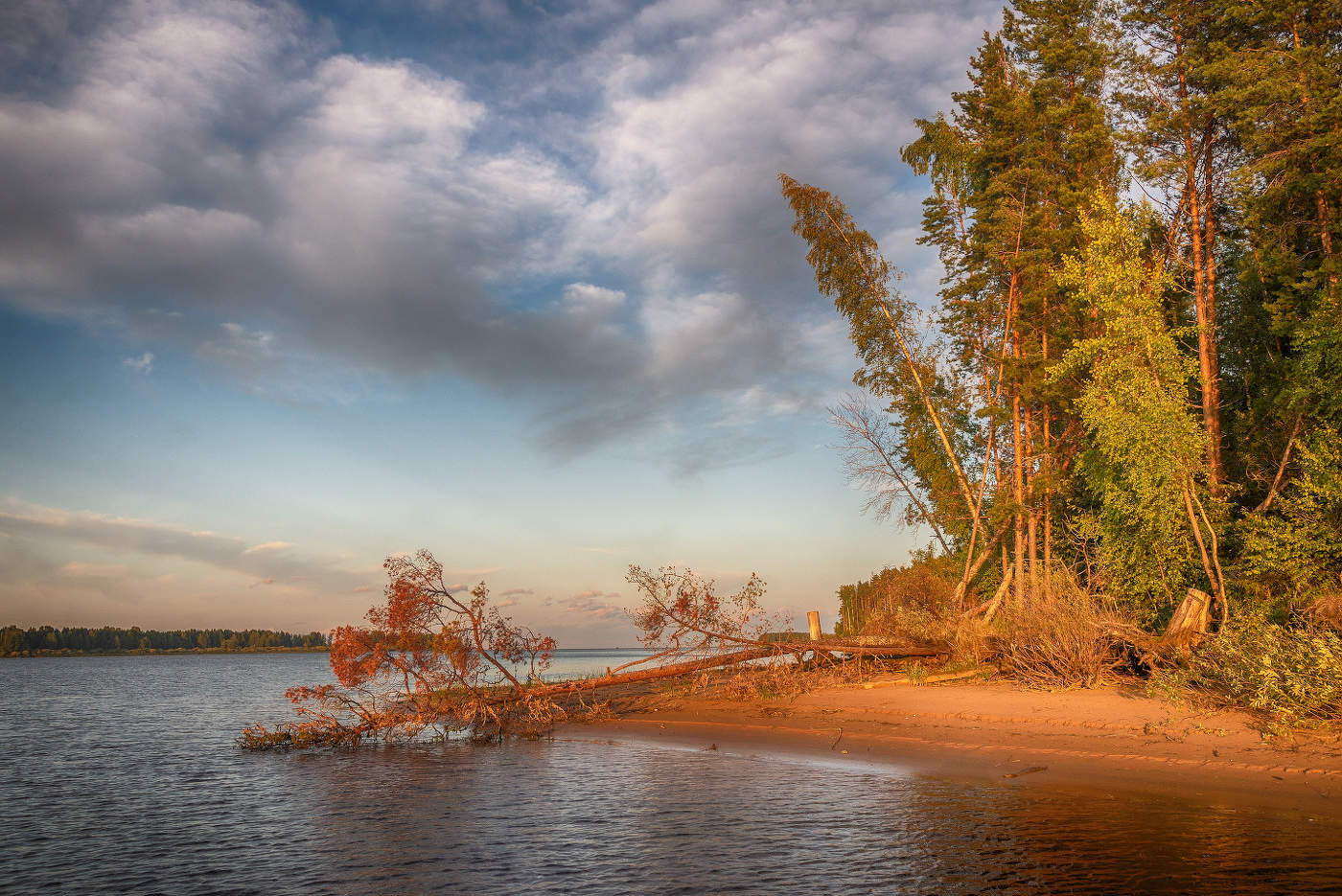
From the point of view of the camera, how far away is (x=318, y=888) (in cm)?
895

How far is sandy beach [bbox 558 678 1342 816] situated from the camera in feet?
39.7

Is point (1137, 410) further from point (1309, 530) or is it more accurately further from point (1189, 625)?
point (1189, 625)

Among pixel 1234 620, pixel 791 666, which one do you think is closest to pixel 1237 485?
pixel 1234 620

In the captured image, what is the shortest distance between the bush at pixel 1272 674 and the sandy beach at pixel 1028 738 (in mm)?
386

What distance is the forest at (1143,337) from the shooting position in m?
19.4

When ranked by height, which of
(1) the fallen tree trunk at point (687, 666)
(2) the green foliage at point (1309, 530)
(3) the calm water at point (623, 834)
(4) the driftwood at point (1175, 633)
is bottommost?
(3) the calm water at point (623, 834)

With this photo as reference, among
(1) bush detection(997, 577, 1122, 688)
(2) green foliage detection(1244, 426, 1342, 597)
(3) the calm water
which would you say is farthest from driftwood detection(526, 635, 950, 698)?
(2) green foliage detection(1244, 426, 1342, 597)

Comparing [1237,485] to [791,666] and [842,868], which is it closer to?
[791,666]

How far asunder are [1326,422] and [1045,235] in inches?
403

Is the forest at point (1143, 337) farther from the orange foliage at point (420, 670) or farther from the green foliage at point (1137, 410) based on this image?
the orange foliage at point (420, 670)

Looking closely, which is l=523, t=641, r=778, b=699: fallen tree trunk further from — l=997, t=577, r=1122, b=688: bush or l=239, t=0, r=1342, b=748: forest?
l=997, t=577, r=1122, b=688: bush

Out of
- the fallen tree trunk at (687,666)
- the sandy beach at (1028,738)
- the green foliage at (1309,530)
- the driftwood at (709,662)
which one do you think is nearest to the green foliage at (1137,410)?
the green foliage at (1309,530)

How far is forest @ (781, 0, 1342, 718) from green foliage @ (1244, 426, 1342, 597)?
7 cm

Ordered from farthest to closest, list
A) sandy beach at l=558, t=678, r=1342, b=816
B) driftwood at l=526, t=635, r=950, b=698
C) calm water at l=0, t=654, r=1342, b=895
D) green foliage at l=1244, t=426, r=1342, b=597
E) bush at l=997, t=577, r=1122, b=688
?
driftwood at l=526, t=635, r=950, b=698 → green foliage at l=1244, t=426, r=1342, b=597 → bush at l=997, t=577, r=1122, b=688 → sandy beach at l=558, t=678, r=1342, b=816 → calm water at l=0, t=654, r=1342, b=895
